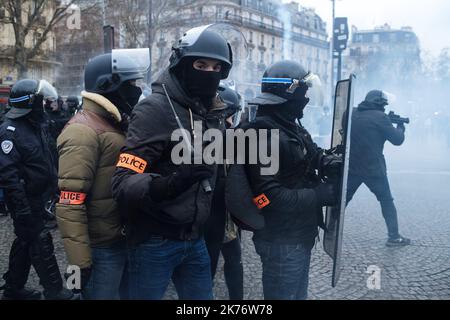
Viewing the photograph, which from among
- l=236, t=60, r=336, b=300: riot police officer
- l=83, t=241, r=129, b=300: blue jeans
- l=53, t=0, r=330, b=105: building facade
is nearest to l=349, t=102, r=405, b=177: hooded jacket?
l=53, t=0, r=330, b=105: building facade

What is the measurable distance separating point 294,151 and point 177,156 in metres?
0.71

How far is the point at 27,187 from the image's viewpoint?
3.43 metres

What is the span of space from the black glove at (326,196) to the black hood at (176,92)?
760 mm

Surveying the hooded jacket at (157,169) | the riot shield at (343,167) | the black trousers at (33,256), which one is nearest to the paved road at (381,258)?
the black trousers at (33,256)

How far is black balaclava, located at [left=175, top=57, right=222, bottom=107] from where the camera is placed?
2.06 meters

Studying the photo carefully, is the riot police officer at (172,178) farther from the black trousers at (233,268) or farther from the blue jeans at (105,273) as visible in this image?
the black trousers at (233,268)

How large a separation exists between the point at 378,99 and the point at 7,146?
12.9 ft

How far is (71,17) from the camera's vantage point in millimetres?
21078

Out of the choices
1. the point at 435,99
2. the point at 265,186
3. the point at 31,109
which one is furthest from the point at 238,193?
the point at 435,99

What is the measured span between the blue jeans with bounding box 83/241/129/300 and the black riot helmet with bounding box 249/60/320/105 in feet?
3.63

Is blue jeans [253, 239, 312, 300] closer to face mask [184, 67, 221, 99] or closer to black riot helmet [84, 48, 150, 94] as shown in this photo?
face mask [184, 67, 221, 99]
